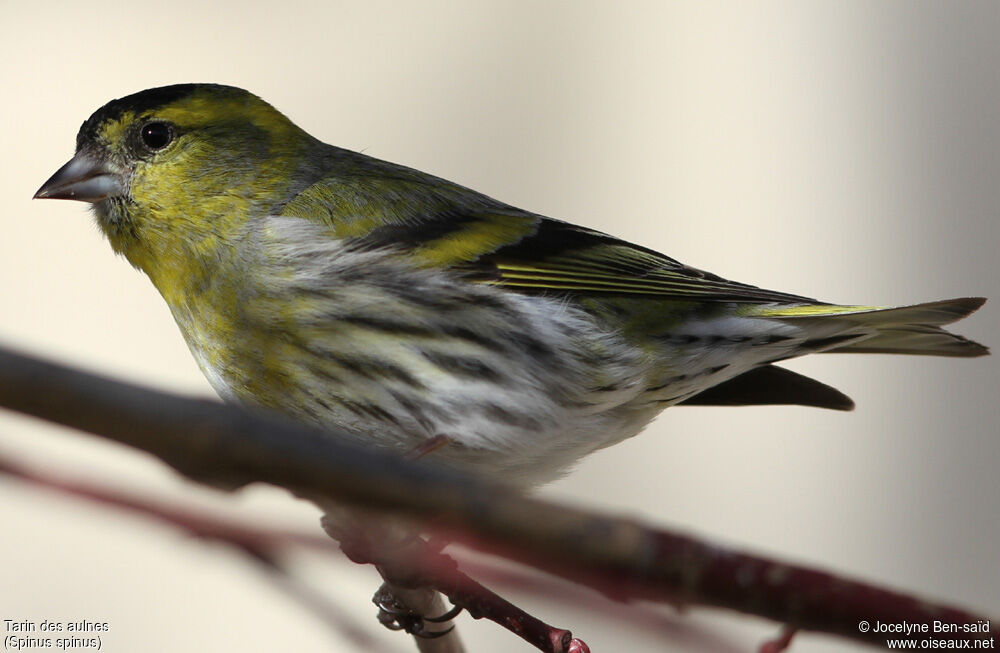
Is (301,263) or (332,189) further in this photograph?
(332,189)

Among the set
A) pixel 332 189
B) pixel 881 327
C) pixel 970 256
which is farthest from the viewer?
pixel 970 256

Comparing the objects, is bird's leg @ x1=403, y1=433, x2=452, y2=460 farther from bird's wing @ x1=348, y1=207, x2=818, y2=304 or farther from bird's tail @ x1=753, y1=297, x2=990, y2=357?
bird's tail @ x1=753, y1=297, x2=990, y2=357

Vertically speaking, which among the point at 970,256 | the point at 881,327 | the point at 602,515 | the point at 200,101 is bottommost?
the point at 602,515

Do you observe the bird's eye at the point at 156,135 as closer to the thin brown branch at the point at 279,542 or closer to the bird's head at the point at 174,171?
the bird's head at the point at 174,171

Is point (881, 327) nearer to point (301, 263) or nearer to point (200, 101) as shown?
point (301, 263)

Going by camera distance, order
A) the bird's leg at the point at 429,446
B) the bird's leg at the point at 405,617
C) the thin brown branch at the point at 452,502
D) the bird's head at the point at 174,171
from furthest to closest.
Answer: the bird's head at the point at 174,171
the bird's leg at the point at 429,446
the bird's leg at the point at 405,617
the thin brown branch at the point at 452,502

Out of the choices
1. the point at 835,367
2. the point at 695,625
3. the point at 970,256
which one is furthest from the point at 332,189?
the point at 970,256

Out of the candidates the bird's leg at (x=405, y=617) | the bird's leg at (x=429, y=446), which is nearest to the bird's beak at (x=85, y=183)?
the bird's leg at (x=429, y=446)

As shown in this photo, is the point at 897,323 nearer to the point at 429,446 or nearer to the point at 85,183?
the point at 429,446
